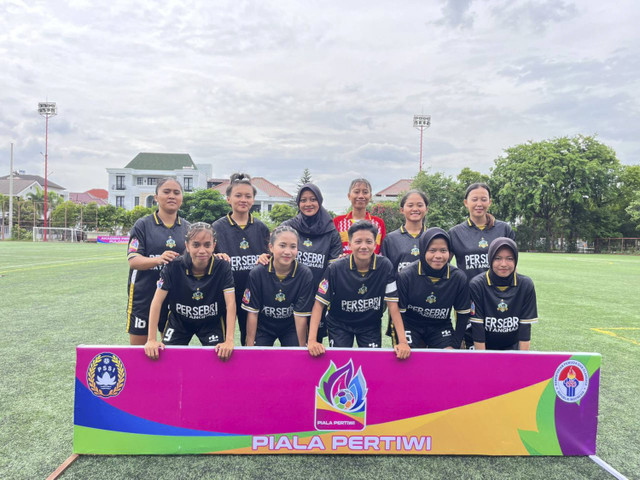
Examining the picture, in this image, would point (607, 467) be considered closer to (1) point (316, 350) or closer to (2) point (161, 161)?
(1) point (316, 350)

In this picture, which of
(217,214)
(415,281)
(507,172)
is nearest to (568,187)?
(507,172)

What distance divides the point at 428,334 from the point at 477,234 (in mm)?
1179

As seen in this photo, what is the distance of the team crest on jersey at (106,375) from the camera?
2.54 meters

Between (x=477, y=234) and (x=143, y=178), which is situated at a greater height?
(x=143, y=178)

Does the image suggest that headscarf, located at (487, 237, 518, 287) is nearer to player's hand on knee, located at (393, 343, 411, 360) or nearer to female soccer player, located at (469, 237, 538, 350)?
female soccer player, located at (469, 237, 538, 350)

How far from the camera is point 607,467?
247cm

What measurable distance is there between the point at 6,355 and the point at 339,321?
387cm

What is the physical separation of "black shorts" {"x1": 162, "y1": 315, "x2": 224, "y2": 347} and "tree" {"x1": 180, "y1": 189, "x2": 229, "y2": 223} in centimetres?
3956

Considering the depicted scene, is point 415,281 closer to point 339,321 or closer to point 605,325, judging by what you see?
point 339,321

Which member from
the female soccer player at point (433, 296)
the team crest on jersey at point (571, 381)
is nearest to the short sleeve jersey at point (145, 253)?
the female soccer player at point (433, 296)

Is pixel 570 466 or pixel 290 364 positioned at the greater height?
pixel 290 364

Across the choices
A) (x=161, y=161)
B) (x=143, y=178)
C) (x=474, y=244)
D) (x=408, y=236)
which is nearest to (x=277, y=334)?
(x=408, y=236)

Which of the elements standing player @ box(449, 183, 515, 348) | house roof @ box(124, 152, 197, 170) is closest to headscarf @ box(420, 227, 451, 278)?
standing player @ box(449, 183, 515, 348)

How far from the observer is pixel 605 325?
21.8ft
